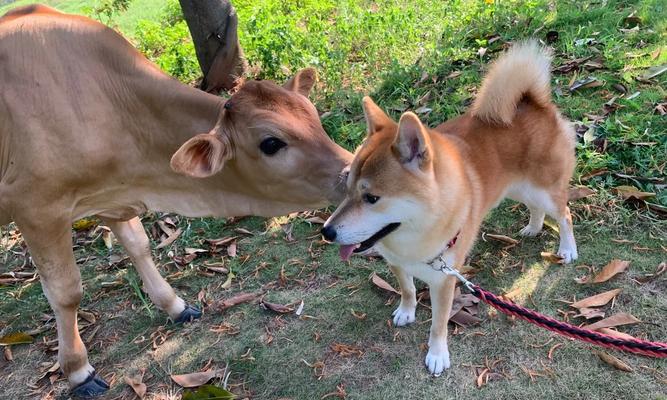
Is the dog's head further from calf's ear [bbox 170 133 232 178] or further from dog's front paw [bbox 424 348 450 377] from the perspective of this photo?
dog's front paw [bbox 424 348 450 377]

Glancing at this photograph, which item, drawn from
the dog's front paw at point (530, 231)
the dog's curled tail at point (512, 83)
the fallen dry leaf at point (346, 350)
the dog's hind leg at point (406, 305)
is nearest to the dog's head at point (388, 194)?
the dog's hind leg at point (406, 305)

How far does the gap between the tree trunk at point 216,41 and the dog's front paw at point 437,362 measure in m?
4.38

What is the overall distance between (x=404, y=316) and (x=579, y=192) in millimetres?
1861

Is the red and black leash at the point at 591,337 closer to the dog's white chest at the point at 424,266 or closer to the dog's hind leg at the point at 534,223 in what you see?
the dog's white chest at the point at 424,266

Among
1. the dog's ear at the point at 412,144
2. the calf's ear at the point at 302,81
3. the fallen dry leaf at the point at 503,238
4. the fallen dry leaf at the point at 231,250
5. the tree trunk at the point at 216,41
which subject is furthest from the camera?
the tree trunk at the point at 216,41

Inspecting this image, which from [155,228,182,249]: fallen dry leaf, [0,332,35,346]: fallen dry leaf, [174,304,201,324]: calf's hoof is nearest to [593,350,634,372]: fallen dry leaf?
[174,304,201,324]: calf's hoof

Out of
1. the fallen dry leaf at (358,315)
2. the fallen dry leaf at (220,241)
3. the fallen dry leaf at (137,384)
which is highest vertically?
the fallen dry leaf at (358,315)

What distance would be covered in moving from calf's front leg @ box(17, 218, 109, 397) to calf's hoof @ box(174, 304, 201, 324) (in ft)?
2.21

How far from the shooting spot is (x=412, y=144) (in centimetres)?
292

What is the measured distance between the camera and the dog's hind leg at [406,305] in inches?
145

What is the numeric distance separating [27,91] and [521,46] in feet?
10.8

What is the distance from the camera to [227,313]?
165 inches

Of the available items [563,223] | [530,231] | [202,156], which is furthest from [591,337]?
[202,156]

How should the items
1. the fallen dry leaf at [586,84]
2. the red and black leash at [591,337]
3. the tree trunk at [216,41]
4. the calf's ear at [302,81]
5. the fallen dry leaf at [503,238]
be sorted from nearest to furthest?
the red and black leash at [591,337] → the calf's ear at [302,81] → the fallen dry leaf at [503,238] → the fallen dry leaf at [586,84] → the tree trunk at [216,41]
